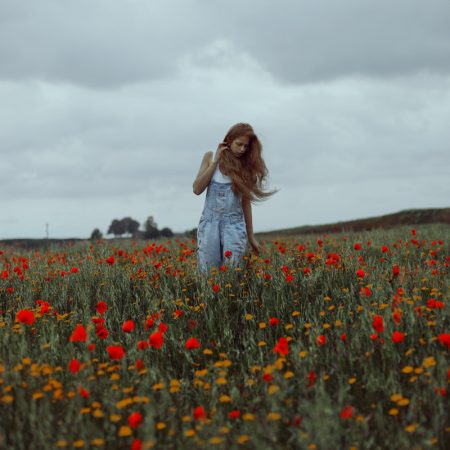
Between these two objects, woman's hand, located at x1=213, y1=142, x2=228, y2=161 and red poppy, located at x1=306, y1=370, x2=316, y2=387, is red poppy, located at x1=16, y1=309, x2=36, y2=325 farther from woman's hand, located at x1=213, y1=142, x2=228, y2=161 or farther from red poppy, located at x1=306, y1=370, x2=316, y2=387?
woman's hand, located at x1=213, y1=142, x2=228, y2=161

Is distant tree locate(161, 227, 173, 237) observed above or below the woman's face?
below

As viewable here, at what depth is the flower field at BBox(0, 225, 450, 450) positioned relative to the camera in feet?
9.62

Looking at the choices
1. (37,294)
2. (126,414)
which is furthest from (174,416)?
(37,294)

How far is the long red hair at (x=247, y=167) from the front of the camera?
6.47 meters

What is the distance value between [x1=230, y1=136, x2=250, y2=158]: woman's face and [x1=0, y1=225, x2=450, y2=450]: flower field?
1.43m

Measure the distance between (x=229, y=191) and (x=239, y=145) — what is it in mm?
546

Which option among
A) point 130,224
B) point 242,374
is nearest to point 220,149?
point 242,374

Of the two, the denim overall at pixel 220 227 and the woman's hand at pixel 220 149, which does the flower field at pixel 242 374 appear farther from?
the woman's hand at pixel 220 149

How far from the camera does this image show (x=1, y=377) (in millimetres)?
3477

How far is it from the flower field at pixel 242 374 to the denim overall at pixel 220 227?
53cm

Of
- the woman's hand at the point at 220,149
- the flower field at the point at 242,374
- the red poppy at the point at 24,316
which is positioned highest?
the woman's hand at the point at 220,149

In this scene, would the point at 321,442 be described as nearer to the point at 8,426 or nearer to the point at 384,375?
the point at 384,375

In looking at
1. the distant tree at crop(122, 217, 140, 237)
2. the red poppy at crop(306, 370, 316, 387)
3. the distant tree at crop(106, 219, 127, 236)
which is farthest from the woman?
the distant tree at crop(122, 217, 140, 237)

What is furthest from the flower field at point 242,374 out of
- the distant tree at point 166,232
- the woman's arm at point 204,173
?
the distant tree at point 166,232
